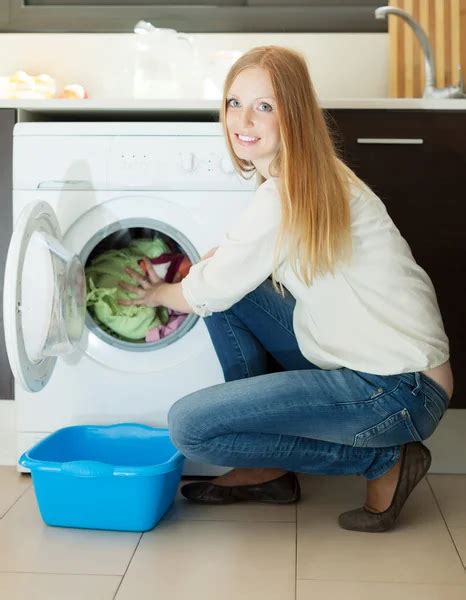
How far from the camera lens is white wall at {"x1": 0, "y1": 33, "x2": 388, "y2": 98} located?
9.45 feet

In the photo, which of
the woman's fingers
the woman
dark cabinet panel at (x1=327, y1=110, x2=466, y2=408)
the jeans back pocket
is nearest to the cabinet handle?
dark cabinet panel at (x1=327, y1=110, x2=466, y2=408)

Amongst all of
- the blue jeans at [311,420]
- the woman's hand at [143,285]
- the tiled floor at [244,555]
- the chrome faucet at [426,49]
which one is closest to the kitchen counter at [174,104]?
the chrome faucet at [426,49]

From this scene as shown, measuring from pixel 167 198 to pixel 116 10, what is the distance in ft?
3.31

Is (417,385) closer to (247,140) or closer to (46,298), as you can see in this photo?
(247,140)

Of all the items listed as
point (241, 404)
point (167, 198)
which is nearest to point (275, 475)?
point (241, 404)

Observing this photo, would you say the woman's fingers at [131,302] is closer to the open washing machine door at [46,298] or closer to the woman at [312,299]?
the open washing machine door at [46,298]

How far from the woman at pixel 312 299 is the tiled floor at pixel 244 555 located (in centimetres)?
18

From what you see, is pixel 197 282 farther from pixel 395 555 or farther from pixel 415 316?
pixel 395 555

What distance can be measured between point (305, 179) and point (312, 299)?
25 cm

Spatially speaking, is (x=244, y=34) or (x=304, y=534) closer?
(x=304, y=534)

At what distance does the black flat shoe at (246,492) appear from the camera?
7.02 feet

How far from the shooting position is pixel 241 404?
72.7 inches

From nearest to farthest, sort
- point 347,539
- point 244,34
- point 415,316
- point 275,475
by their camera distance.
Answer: point 415,316 → point 347,539 → point 275,475 → point 244,34

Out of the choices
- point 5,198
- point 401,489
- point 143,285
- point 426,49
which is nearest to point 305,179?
point 143,285
